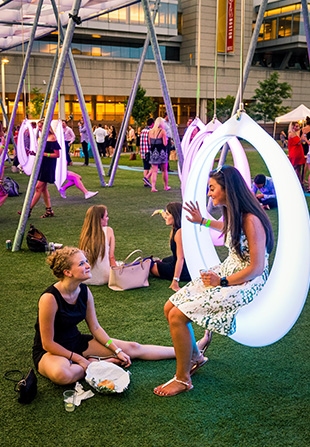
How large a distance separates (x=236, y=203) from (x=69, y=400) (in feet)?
5.91

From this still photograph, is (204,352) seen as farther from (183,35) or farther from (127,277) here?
(183,35)

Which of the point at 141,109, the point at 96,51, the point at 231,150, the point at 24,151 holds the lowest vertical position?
the point at 24,151

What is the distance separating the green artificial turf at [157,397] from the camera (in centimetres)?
330

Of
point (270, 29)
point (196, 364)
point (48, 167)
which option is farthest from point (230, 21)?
point (196, 364)

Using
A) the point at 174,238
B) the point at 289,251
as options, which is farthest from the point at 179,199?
the point at 289,251

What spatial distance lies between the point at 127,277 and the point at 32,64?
140 feet

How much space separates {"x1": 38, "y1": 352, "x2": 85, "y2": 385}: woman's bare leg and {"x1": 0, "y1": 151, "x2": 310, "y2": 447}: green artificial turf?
0.11 meters

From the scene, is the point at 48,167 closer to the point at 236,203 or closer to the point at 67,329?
the point at 67,329

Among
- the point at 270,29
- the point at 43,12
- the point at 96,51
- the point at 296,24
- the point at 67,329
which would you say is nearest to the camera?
the point at 67,329

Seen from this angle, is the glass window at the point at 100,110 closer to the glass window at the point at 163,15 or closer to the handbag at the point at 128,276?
the glass window at the point at 163,15

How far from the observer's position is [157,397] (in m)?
3.78

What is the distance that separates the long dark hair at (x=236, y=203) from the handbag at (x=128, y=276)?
8.27 ft

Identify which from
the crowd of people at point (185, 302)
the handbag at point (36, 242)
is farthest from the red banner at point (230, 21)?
the crowd of people at point (185, 302)

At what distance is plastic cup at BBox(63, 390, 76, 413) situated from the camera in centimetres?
361
